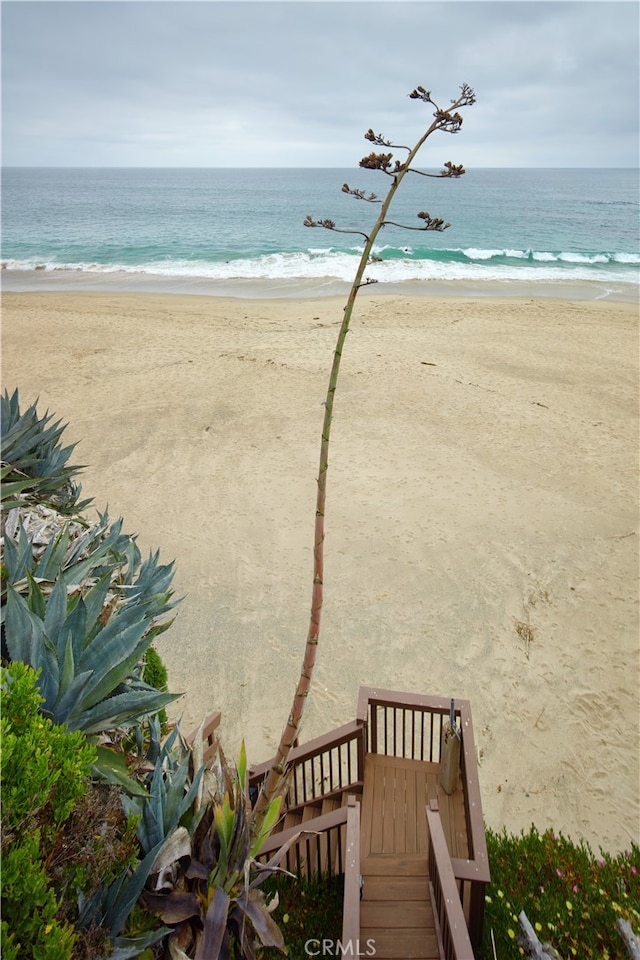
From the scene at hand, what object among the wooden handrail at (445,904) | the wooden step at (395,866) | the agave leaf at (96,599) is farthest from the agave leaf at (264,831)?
the wooden step at (395,866)

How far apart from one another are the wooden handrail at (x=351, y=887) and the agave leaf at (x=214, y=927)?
2.39ft

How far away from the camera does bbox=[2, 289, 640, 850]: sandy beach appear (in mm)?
5656

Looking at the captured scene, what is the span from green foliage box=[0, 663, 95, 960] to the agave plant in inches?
25.1

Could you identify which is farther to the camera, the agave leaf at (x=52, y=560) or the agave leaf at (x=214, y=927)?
the agave leaf at (x=52, y=560)

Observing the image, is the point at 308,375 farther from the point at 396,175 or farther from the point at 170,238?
the point at 170,238

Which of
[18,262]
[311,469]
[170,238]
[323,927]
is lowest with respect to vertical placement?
[323,927]

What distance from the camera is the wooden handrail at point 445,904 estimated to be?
2480 millimetres

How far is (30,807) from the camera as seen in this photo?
1500 millimetres

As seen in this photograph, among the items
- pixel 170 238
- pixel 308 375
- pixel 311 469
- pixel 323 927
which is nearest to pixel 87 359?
pixel 308 375

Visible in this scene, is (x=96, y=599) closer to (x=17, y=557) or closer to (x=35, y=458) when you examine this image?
(x=17, y=557)

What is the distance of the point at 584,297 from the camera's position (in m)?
24.2

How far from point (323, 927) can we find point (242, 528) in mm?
5270

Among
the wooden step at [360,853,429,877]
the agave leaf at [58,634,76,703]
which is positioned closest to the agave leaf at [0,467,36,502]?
the agave leaf at [58,634,76,703]

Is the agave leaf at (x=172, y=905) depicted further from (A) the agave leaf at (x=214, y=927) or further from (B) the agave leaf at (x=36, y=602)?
(B) the agave leaf at (x=36, y=602)
